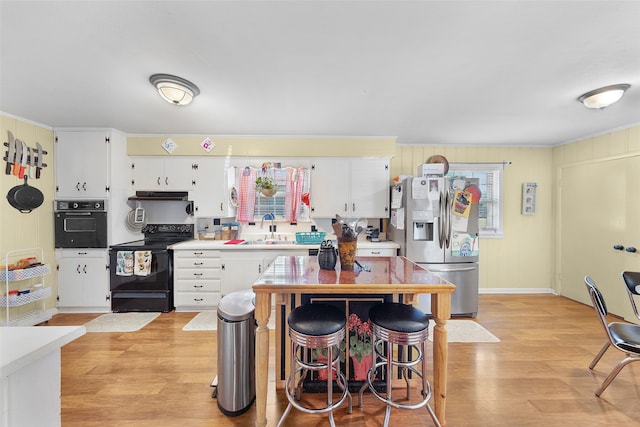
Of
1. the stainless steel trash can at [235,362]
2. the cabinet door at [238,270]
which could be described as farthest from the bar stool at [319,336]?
the cabinet door at [238,270]

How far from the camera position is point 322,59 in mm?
1977

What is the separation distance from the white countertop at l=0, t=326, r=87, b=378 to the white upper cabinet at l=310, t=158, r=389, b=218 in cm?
333

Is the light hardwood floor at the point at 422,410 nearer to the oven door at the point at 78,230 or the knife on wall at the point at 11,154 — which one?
the oven door at the point at 78,230

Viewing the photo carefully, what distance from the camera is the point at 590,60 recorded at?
1.99 metres

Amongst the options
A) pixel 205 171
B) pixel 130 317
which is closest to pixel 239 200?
pixel 205 171

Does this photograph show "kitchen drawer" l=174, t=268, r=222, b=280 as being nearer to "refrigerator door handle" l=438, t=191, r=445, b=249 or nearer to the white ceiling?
the white ceiling

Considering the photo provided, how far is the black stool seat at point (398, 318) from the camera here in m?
1.61

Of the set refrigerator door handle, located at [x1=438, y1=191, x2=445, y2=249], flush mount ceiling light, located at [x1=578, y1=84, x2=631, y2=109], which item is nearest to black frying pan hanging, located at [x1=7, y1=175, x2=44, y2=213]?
refrigerator door handle, located at [x1=438, y1=191, x2=445, y2=249]

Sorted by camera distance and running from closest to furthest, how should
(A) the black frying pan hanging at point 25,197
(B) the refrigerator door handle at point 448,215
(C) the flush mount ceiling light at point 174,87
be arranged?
(C) the flush mount ceiling light at point 174,87
(A) the black frying pan hanging at point 25,197
(B) the refrigerator door handle at point 448,215

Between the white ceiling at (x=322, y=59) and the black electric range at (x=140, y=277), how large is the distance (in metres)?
1.65

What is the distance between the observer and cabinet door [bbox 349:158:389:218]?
4082 millimetres

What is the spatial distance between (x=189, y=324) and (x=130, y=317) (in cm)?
86

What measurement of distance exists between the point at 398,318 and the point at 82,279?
4.07 m

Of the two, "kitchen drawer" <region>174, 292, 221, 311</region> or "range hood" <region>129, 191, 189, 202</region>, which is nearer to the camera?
"kitchen drawer" <region>174, 292, 221, 311</region>
